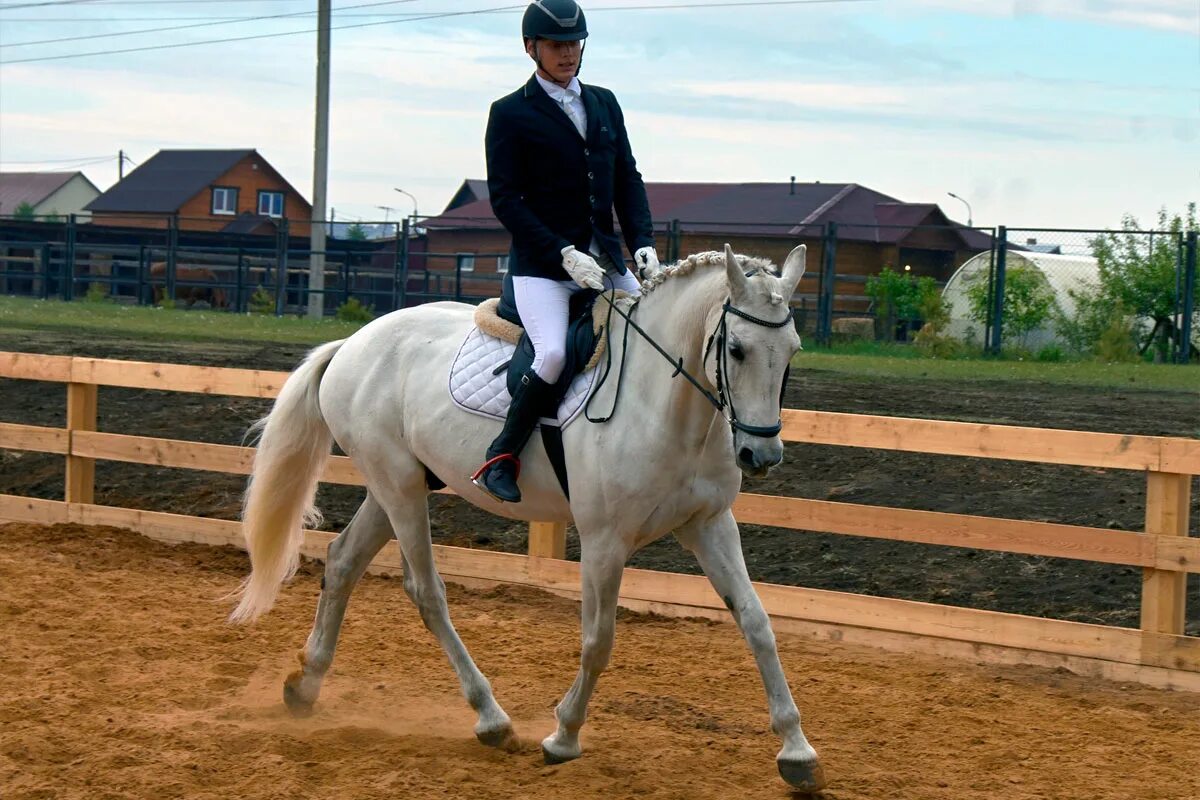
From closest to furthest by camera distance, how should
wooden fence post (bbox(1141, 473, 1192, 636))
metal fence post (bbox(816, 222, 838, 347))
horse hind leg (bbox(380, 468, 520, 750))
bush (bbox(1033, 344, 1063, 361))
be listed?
horse hind leg (bbox(380, 468, 520, 750)), wooden fence post (bbox(1141, 473, 1192, 636)), bush (bbox(1033, 344, 1063, 361)), metal fence post (bbox(816, 222, 838, 347))

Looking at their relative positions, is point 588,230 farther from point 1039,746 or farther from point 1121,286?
point 1121,286

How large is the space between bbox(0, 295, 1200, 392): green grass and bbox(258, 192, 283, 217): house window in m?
34.7

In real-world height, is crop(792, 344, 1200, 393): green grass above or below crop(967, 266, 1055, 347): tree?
below

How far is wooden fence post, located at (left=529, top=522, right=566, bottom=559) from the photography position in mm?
7762

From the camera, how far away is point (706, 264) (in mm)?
4656

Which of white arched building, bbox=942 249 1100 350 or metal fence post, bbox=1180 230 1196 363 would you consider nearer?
metal fence post, bbox=1180 230 1196 363

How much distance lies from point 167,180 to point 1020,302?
45.8 m

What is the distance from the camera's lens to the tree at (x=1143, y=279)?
19703mm

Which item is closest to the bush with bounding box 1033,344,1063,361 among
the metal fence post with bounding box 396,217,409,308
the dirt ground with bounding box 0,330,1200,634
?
the dirt ground with bounding box 0,330,1200,634

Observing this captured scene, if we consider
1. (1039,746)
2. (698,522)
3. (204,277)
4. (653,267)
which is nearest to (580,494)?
Answer: (698,522)

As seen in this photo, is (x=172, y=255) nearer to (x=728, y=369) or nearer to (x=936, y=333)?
(x=936, y=333)

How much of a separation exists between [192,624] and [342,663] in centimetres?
101

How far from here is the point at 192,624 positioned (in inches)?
271

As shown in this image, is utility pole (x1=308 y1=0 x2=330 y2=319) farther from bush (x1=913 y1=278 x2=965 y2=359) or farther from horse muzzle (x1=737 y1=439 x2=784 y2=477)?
horse muzzle (x1=737 y1=439 x2=784 y2=477)
